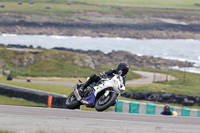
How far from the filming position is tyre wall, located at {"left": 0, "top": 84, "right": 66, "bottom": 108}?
89.8ft

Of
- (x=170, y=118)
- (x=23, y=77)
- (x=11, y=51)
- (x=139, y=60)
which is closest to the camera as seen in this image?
(x=170, y=118)

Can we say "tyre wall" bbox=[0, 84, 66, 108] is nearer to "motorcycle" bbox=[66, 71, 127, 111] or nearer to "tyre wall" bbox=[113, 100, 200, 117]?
"tyre wall" bbox=[113, 100, 200, 117]

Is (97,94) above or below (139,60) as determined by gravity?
above

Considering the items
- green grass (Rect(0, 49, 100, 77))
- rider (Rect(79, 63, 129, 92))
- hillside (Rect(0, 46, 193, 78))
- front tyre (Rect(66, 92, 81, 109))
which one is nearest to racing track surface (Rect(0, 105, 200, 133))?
front tyre (Rect(66, 92, 81, 109))

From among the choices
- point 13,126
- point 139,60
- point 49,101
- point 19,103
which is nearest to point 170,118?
point 13,126

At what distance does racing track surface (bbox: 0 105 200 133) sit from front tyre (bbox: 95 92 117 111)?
2.59ft

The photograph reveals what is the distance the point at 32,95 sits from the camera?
29.7m

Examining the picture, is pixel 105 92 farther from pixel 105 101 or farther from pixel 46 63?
pixel 46 63

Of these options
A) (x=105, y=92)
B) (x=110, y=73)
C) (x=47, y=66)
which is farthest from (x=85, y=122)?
(x=47, y=66)

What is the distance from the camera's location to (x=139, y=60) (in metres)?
Answer: 117

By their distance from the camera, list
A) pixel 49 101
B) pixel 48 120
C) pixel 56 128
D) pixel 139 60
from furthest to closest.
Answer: pixel 139 60 → pixel 49 101 → pixel 48 120 → pixel 56 128

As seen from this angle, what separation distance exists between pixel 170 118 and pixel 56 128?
557 cm

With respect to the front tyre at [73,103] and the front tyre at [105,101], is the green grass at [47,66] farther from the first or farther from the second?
the front tyre at [105,101]

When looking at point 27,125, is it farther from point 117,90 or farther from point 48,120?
point 117,90
